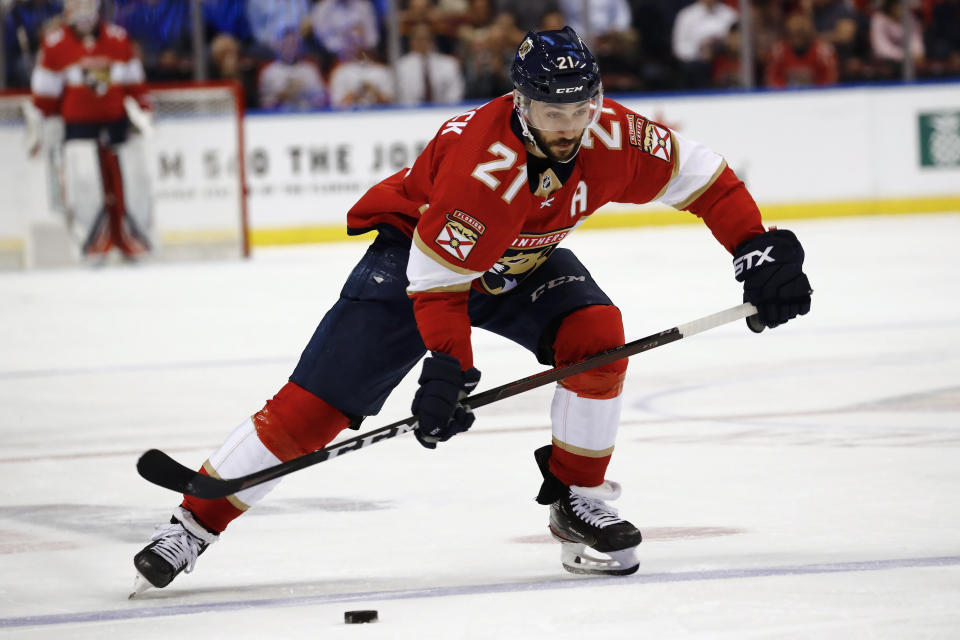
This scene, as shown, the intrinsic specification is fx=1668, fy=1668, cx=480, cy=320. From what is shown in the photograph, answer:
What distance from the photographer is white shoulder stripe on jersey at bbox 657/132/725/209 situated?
3.19 m

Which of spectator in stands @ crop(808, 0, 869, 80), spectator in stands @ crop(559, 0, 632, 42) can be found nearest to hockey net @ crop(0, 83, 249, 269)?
spectator in stands @ crop(559, 0, 632, 42)

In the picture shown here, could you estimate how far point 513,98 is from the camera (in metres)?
3.06

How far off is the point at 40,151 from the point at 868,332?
6.44 meters

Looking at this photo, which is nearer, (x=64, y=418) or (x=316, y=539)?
(x=316, y=539)

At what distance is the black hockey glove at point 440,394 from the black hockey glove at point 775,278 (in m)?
0.56

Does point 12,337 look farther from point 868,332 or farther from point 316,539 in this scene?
point 316,539

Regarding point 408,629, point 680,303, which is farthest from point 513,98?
point 680,303

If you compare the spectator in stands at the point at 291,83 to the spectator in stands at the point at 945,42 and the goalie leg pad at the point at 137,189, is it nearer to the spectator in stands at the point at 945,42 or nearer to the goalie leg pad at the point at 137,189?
the goalie leg pad at the point at 137,189

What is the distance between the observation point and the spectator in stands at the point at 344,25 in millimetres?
11633

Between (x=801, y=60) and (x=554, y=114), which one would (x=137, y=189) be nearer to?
(x=801, y=60)

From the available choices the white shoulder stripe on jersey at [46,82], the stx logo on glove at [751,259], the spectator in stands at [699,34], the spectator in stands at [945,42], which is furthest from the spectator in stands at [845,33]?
the stx logo on glove at [751,259]

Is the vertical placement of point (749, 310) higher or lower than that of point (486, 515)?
higher

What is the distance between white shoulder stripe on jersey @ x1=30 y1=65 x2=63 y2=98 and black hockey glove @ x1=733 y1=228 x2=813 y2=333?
27.9 ft

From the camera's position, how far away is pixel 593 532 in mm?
3117
